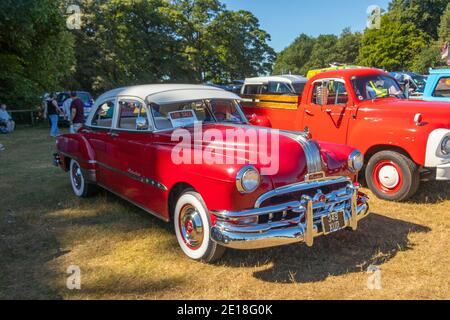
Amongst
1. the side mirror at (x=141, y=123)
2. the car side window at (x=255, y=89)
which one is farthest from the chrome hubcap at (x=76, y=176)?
the car side window at (x=255, y=89)

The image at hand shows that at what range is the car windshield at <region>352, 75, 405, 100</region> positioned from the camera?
20.7 ft

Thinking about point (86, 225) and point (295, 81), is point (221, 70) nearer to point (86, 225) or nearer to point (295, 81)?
point (295, 81)

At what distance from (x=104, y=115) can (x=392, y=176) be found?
435 centimetres

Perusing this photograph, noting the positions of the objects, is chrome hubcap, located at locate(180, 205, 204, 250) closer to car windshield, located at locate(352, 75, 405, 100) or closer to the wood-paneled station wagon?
the wood-paneled station wagon

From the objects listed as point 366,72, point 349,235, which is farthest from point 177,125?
point 366,72

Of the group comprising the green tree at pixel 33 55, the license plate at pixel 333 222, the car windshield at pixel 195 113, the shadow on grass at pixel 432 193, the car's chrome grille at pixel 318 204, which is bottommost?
the shadow on grass at pixel 432 193

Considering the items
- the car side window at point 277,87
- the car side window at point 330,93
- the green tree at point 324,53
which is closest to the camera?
the car side window at point 330,93

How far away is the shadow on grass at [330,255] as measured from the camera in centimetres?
359

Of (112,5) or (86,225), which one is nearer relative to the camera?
(86,225)

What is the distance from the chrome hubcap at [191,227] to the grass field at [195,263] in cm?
21

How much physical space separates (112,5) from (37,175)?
26.5m

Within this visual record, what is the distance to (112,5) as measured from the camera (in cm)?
3055

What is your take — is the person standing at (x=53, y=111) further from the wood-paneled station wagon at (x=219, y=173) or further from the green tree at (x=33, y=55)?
the wood-paneled station wagon at (x=219, y=173)
